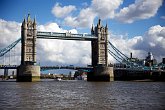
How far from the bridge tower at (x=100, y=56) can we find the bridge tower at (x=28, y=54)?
19.7m

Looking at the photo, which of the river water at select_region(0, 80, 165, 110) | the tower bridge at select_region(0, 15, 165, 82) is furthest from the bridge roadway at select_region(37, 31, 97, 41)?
the river water at select_region(0, 80, 165, 110)

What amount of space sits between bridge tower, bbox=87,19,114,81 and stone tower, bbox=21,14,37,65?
2038 cm

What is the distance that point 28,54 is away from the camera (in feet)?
306

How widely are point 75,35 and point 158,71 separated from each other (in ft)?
104

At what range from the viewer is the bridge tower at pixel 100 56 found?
320ft

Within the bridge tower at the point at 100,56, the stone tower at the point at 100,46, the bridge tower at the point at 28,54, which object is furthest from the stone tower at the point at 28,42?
the stone tower at the point at 100,46

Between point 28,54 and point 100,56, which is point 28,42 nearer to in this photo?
point 28,54

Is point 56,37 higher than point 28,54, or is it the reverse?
point 56,37

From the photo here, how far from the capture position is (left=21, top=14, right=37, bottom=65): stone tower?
92.3 meters

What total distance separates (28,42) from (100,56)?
24.0 meters

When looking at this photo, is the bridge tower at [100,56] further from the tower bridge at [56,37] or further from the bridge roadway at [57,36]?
the bridge roadway at [57,36]

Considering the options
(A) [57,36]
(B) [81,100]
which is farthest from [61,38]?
(B) [81,100]

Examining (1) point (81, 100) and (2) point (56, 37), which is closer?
(1) point (81, 100)

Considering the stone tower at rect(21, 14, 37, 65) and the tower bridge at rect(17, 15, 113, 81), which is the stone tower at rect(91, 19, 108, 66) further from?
the stone tower at rect(21, 14, 37, 65)
